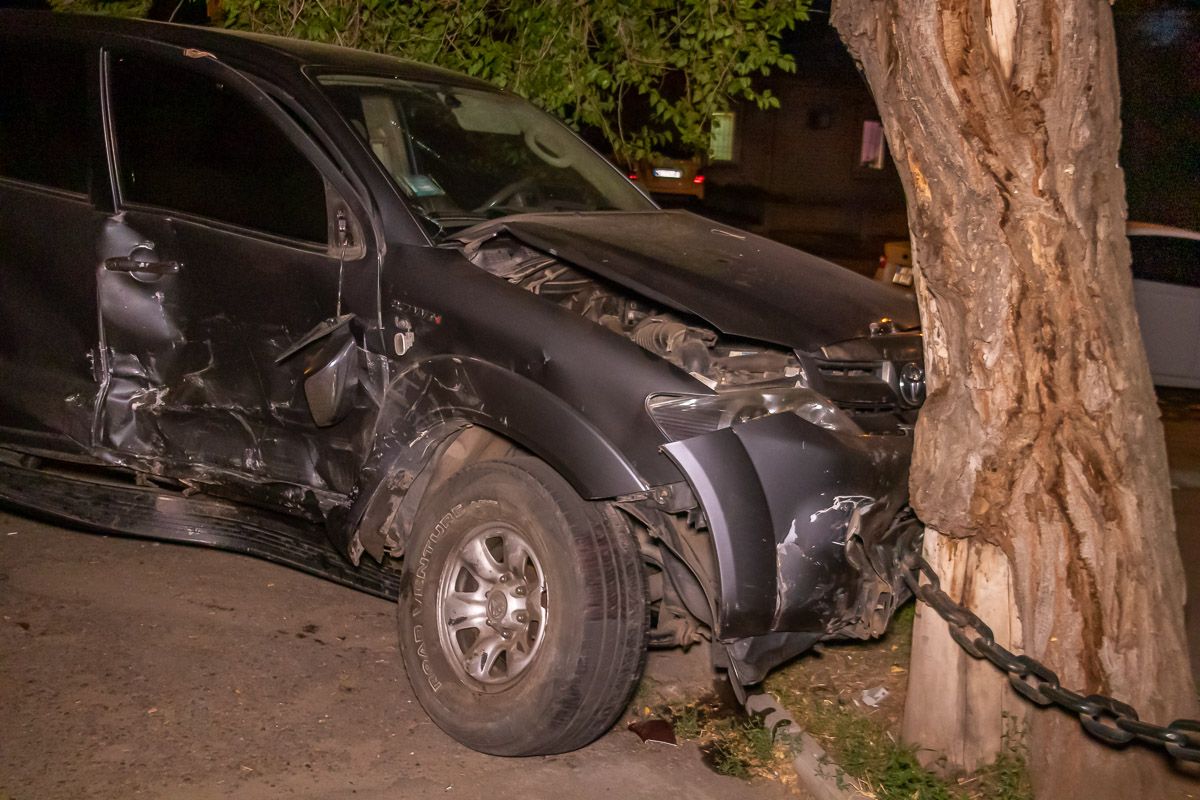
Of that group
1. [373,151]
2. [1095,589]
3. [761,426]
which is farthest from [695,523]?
[373,151]

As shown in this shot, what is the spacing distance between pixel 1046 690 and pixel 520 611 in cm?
163

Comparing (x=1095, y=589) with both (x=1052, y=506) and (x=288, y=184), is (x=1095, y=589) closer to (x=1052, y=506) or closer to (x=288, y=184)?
(x=1052, y=506)

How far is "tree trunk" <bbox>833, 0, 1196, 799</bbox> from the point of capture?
3604 millimetres

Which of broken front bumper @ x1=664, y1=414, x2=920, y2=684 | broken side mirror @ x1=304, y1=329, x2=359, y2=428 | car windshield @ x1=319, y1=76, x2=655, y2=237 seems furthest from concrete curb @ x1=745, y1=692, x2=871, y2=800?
car windshield @ x1=319, y1=76, x2=655, y2=237

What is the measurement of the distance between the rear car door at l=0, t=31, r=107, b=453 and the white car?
7.61 metres

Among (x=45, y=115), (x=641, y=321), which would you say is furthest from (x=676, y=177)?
(x=641, y=321)

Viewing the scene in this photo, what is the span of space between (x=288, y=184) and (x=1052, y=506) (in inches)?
117

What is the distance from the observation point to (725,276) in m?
4.46

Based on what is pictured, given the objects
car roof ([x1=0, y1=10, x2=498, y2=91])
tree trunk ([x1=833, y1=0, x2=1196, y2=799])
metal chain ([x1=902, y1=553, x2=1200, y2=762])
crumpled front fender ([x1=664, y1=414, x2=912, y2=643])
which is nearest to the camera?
metal chain ([x1=902, y1=553, x2=1200, y2=762])

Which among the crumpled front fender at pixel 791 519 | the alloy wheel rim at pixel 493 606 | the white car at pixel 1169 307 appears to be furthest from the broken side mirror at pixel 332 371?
the white car at pixel 1169 307

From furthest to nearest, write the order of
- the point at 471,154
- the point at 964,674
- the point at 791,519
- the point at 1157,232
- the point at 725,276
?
the point at 1157,232
the point at 471,154
the point at 725,276
the point at 964,674
the point at 791,519

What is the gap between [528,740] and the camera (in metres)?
4.09

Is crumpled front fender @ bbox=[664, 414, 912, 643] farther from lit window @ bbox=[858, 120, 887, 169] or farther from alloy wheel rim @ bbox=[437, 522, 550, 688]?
lit window @ bbox=[858, 120, 887, 169]

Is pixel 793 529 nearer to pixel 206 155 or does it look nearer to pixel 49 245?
pixel 206 155
